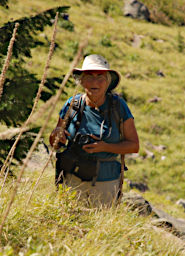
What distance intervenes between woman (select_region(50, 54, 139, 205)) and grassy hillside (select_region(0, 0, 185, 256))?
0.33 meters

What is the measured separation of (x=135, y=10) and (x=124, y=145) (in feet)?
85.9

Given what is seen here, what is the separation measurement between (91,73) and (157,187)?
728 cm

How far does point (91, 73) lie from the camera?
3.37m

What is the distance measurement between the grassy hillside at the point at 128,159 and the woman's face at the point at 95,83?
3.10 ft

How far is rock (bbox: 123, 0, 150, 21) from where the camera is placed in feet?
90.0

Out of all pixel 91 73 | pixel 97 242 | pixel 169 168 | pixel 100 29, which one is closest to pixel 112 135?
pixel 91 73

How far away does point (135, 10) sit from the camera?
1085 inches

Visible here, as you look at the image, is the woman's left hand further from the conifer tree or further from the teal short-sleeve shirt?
the conifer tree

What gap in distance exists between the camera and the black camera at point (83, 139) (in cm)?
326

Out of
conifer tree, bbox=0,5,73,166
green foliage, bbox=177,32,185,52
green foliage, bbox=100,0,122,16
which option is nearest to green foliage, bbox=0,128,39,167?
conifer tree, bbox=0,5,73,166

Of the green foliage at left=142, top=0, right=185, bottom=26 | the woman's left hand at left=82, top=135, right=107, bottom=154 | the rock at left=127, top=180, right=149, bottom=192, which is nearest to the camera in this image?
the woman's left hand at left=82, top=135, right=107, bottom=154

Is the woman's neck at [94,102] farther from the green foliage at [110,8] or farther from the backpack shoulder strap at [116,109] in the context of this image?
the green foliage at [110,8]

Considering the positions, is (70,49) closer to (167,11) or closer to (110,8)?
(110,8)

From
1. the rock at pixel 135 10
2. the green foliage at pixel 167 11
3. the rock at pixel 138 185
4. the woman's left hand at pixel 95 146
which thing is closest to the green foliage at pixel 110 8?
the rock at pixel 135 10
